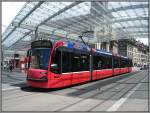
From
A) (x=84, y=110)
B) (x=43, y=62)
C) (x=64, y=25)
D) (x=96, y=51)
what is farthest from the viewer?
(x=64, y=25)

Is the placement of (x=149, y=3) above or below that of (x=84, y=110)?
above

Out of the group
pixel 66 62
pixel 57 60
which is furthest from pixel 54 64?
pixel 66 62

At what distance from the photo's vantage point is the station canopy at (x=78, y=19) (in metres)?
40.0

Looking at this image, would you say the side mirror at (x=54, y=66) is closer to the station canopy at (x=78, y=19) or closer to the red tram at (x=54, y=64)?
the red tram at (x=54, y=64)

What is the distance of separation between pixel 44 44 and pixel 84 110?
6.98 metres

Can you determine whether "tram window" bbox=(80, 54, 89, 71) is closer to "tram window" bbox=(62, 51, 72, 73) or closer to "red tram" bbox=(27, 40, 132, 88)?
"red tram" bbox=(27, 40, 132, 88)

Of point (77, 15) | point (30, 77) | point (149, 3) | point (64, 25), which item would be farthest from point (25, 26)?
point (30, 77)

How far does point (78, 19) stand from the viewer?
4866 cm

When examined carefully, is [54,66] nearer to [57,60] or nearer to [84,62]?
[57,60]

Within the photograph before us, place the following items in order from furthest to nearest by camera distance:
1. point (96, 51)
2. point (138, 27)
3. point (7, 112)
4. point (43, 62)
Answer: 1. point (138, 27)
2. point (96, 51)
3. point (43, 62)
4. point (7, 112)

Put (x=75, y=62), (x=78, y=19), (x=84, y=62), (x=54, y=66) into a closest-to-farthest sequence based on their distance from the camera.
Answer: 1. (x=54, y=66)
2. (x=75, y=62)
3. (x=84, y=62)
4. (x=78, y=19)

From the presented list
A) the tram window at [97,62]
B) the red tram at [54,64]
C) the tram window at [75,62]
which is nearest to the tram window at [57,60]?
the red tram at [54,64]

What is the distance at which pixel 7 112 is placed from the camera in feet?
31.6

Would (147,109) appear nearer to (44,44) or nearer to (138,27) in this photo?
(44,44)
